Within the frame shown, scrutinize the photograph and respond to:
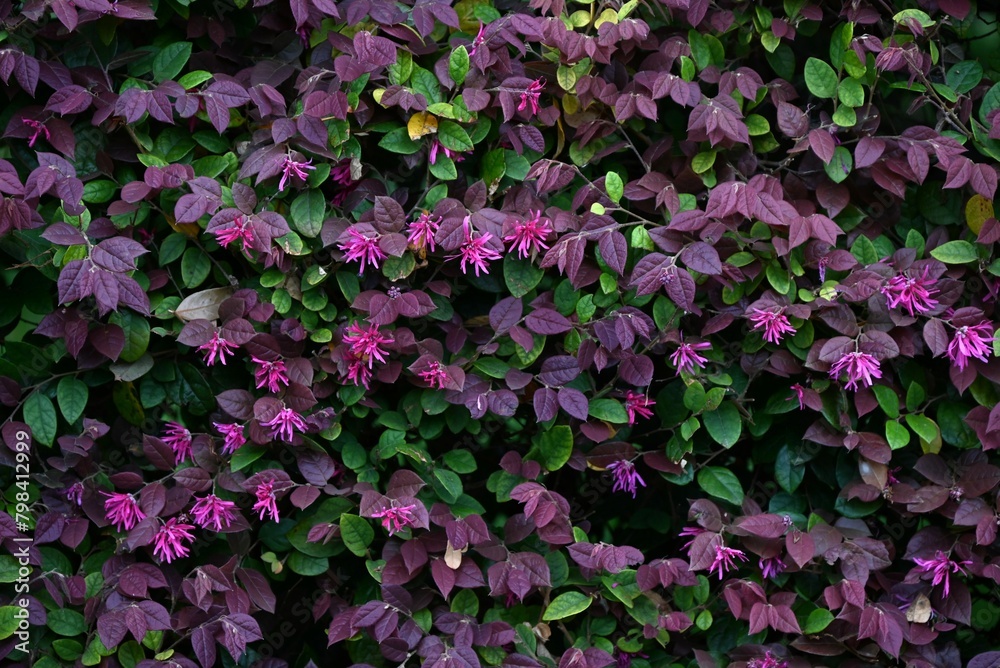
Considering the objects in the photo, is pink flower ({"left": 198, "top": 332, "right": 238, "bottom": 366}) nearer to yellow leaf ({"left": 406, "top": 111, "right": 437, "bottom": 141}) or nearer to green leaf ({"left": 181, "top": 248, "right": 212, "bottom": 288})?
green leaf ({"left": 181, "top": 248, "right": 212, "bottom": 288})

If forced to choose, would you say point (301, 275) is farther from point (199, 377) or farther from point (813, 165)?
point (813, 165)

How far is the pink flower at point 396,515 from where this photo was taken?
1.58 m

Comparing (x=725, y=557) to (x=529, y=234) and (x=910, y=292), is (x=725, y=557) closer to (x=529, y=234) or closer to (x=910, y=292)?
(x=910, y=292)

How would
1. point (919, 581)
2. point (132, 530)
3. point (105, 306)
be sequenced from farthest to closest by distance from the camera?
point (919, 581), point (132, 530), point (105, 306)

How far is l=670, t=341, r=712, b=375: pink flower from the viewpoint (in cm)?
169

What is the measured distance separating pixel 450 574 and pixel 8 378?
0.90m

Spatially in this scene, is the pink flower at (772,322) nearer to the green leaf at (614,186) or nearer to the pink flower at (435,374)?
the green leaf at (614,186)

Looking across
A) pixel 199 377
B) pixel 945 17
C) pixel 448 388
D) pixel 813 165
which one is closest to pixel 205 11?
pixel 199 377

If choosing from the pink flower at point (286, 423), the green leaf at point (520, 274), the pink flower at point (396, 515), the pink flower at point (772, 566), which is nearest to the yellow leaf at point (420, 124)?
the green leaf at point (520, 274)

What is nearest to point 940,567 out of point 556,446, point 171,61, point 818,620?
point 818,620

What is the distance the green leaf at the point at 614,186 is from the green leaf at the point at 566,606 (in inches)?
29.8

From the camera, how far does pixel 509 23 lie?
5.40 ft

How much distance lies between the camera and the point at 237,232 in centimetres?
156

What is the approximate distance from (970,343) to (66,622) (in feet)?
5.81
